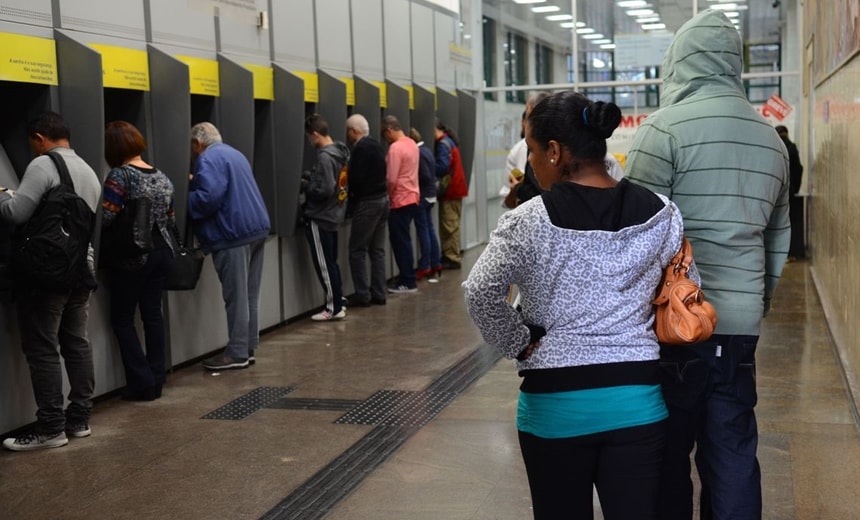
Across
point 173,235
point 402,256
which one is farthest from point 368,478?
point 402,256

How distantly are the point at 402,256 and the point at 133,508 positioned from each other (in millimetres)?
5694

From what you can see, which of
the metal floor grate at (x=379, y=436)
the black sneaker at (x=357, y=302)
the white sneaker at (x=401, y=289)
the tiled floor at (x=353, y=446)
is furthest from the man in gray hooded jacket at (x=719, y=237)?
the white sneaker at (x=401, y=289)

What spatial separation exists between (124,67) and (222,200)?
988 mm

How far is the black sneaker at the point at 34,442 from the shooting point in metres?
4.73

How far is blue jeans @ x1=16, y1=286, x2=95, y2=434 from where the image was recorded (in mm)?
4672

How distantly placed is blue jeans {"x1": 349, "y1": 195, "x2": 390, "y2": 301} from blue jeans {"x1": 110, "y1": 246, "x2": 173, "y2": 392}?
10.2 feet

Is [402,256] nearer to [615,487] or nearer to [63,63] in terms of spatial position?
[63,63]

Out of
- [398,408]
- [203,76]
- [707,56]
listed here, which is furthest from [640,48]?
[707,56]

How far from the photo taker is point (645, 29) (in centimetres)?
1341

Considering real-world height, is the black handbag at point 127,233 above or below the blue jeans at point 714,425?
above

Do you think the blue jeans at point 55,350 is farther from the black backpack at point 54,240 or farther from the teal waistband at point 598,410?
the teal waistband at point 598,410

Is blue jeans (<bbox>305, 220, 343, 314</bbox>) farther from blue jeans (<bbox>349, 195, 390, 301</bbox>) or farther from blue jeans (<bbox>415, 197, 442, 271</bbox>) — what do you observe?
blue jeans (<bbox>415, 197, 442, 271</bbox>)

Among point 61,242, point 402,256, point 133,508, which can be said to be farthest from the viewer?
point 402,256

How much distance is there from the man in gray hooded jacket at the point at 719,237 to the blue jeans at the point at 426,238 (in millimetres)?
7305
